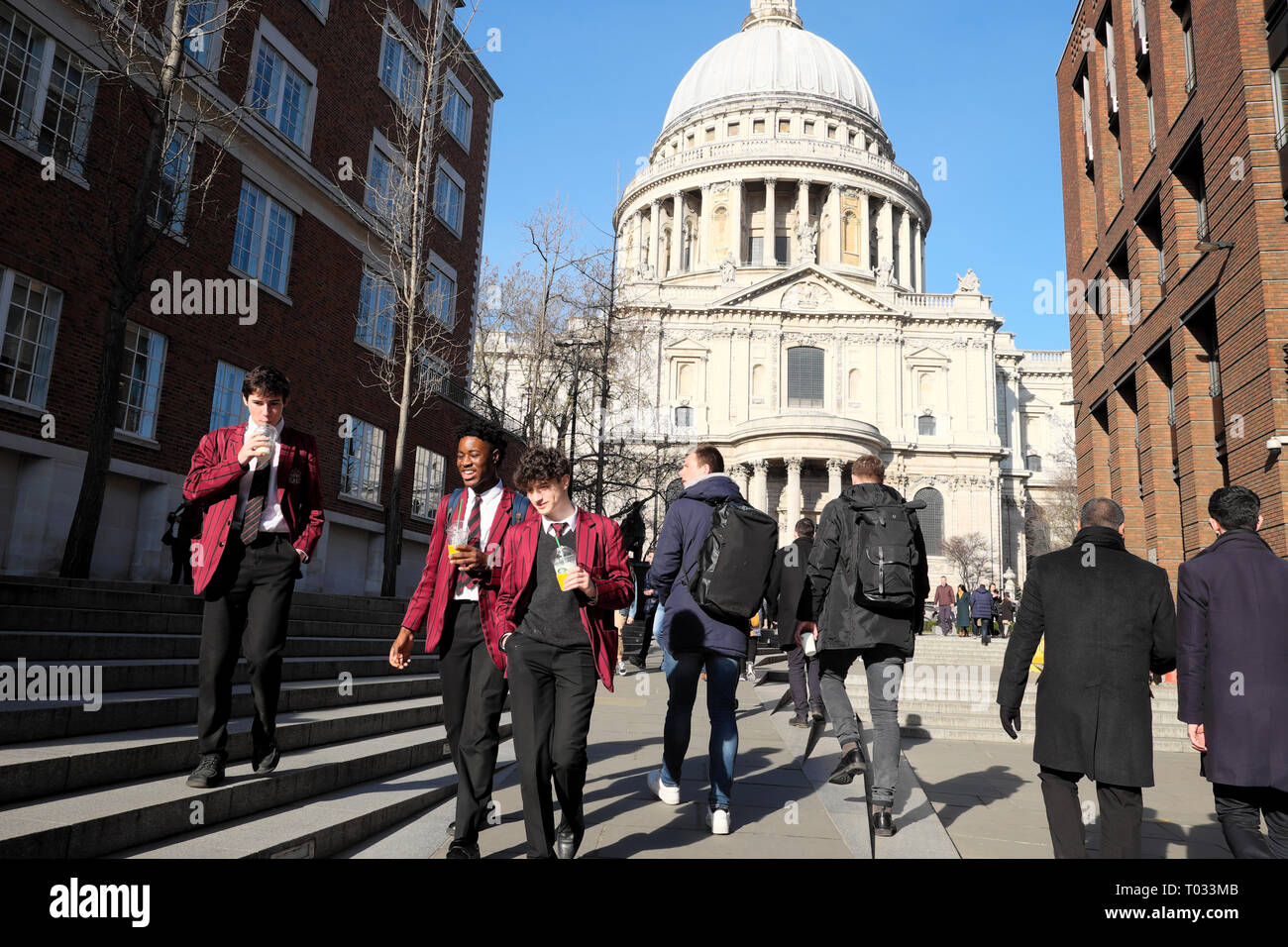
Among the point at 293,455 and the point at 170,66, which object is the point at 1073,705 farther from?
the point at 170,66

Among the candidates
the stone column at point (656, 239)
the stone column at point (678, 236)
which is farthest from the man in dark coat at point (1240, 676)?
the stone column at point (656, 239)

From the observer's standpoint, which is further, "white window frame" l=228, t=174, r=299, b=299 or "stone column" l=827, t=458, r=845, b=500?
"stone column" l=827, t=458, r=845, b=500

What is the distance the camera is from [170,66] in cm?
1094

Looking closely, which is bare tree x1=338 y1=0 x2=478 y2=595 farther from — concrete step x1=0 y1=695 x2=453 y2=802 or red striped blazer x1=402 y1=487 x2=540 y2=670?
red striped blazer x1=402 y1=487 x2=540 y2=670

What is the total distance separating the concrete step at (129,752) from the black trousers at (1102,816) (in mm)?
4626

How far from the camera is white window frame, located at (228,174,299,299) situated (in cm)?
1548

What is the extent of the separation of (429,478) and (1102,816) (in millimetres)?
19849

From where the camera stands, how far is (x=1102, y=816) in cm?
417

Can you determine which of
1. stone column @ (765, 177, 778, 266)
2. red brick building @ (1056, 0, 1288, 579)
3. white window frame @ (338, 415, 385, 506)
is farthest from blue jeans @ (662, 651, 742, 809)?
stone column @ (765, 177, 778, 266)

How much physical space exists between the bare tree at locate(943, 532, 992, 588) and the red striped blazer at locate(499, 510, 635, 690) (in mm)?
53321

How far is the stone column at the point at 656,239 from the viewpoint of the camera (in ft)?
252

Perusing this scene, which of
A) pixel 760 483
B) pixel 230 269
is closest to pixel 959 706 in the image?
pixel 230 269

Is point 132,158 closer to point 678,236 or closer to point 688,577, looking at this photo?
point 688,577

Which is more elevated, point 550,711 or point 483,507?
point 483,507
